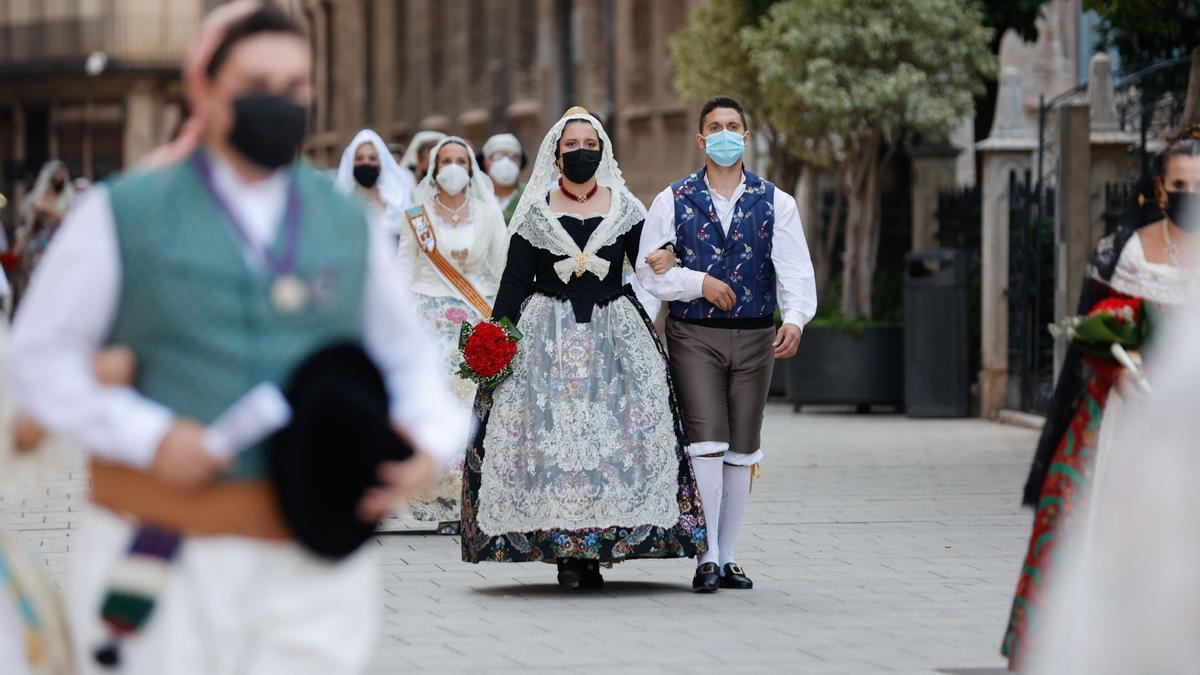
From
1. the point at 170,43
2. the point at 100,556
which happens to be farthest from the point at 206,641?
the point at 170,43

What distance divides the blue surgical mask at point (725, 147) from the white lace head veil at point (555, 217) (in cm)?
35

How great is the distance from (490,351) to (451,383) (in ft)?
9.68

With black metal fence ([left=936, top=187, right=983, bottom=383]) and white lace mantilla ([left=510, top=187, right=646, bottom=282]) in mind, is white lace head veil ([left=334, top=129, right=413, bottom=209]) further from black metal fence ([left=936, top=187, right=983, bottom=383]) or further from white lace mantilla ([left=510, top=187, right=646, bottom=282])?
black metal fence ([left=936, top=187, right=983, bottom=383])

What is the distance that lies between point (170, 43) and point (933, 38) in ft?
172

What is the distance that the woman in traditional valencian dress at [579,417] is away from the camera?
31.4 feet

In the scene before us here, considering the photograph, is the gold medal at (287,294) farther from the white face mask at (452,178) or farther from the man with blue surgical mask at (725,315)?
the white face mask at (452,178)

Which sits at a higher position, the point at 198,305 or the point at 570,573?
the point at 198,305

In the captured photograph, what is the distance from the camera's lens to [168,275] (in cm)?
425

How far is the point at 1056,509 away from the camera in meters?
6.81

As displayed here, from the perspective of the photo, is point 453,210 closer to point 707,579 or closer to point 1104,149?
point 707,579

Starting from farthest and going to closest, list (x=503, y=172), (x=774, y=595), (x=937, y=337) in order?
(x=937, y=337) < (x=503, y=172) < (x=774, y=595)

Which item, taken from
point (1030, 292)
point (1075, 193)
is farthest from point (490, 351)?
point (1030, 292)

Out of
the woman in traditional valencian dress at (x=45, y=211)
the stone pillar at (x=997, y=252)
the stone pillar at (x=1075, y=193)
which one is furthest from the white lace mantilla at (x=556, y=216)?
the woman in traditional valencian dress at (x=45, y=211)

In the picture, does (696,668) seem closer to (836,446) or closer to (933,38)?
(836,446)
